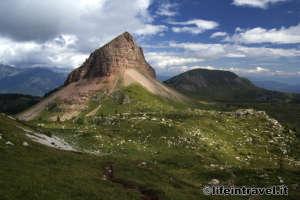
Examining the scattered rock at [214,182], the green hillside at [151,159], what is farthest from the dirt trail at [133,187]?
the scattered rock at [214,182]

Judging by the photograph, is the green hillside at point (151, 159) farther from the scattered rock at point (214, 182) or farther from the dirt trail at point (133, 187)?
the scattered rock at point (214, 182)

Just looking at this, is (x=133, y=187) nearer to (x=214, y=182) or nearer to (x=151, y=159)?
(x=214, y=182)

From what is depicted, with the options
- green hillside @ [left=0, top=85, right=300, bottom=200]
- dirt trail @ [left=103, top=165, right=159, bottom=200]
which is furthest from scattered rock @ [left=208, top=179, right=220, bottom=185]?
dirt trail @ [left=103, top=165, right=159, bottom=200]

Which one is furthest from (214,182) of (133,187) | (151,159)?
(151,159)

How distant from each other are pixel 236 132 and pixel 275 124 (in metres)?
27.6

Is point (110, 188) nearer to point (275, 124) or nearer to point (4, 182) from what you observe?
point (4, 182)

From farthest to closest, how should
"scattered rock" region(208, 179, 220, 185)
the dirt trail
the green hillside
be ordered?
"scattered rock" region(208, 179, 220, 185)
the dirt trail
the green hillside

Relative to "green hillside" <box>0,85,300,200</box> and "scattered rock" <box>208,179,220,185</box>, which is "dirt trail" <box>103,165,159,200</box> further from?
"scattered rock" <box>208,179,220,185</box>

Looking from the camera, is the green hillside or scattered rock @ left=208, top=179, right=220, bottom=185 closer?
the green hillside

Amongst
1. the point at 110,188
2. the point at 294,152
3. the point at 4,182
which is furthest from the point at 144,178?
the point at 294,152

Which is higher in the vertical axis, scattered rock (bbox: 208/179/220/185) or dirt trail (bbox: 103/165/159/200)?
dirt trail (bbox: 103/165/159/200)

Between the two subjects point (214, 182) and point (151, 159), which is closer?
point (214, 182)

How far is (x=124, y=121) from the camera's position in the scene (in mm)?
147375

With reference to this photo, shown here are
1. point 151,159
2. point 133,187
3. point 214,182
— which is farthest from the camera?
point 151,159
